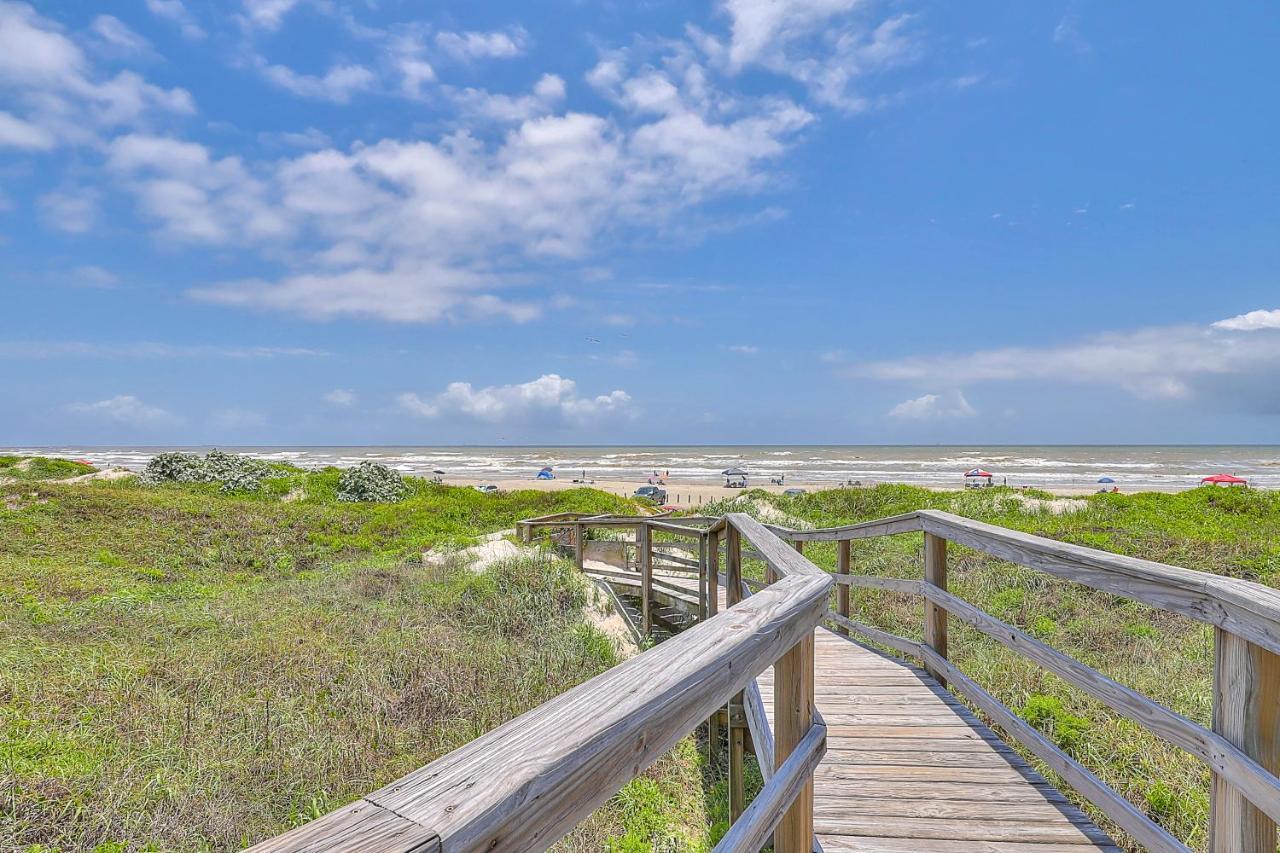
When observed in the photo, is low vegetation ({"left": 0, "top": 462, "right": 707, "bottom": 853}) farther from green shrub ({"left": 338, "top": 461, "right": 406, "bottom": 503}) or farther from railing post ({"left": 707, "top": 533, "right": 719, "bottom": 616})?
green shrub ({"left": 338, "top": 461, "right": 406, "bottom": 503})

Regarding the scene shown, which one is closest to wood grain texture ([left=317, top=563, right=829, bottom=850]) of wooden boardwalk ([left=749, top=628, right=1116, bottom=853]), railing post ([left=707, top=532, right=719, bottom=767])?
wooden boardwalk ([left=749, top=628, right=1116, bottom=853])

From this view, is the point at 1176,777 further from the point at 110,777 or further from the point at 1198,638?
the point at 110,777

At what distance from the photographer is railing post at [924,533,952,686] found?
4.41 meters

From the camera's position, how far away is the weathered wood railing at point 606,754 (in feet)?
2.31

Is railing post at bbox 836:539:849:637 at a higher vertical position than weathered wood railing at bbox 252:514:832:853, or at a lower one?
lower

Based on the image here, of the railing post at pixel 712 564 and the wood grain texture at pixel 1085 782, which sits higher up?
the railing post at pixel 712 564

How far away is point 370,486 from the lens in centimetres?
2095

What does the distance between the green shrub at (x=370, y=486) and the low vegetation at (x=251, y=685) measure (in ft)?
30.0

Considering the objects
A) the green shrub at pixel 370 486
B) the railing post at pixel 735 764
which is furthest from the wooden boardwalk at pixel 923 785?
the green shrub at pixel 370 486

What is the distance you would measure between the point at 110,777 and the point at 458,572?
21.1ft

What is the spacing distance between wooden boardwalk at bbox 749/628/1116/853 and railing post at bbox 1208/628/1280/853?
33.2 inches

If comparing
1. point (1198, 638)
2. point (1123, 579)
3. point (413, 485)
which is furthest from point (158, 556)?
point (1198, 638)

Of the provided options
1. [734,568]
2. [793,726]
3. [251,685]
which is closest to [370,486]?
[251,685]

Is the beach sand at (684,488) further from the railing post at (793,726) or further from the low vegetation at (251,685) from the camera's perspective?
the railing post at (793,726)
